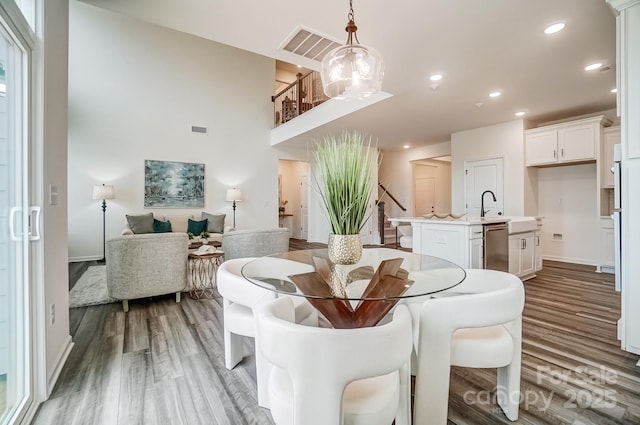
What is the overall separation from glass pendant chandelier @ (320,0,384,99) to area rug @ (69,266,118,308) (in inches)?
130

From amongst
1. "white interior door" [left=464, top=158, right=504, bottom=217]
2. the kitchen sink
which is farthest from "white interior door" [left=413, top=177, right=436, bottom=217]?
the kitchen sink

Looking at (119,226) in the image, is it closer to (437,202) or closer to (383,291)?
(383,291)

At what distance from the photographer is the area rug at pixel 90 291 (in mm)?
3135

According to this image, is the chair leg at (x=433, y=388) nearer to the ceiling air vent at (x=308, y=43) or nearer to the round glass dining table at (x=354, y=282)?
the round glass dining table at (x=354, y=282)

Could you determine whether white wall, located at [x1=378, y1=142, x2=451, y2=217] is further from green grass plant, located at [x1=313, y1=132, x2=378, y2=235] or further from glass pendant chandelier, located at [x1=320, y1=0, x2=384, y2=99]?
green grass plant, located at [x1=313, y1=132, x2=378, y2=235]

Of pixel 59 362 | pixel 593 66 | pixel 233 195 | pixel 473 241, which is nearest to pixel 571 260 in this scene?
pixel 473 241

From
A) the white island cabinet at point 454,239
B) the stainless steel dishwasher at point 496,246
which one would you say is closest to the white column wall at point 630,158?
the white island cabinet at point 454,239

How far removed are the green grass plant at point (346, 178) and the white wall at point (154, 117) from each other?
575 centimetres

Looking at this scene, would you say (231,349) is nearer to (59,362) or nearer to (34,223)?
(59,362)

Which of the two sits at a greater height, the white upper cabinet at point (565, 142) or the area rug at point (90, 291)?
the white upper cabinet at point (565, 142)

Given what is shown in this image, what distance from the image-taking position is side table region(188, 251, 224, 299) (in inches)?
138

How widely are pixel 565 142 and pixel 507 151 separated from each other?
2.70 ft

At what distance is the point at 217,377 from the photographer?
5.97 ft

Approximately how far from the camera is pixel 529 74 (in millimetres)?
3391
